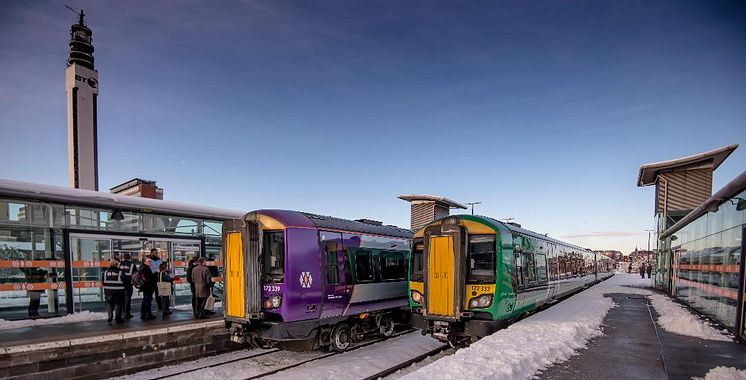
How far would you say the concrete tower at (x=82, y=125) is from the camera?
1230 inches

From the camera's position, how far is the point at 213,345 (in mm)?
9750

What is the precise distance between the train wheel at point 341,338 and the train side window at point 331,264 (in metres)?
1.26

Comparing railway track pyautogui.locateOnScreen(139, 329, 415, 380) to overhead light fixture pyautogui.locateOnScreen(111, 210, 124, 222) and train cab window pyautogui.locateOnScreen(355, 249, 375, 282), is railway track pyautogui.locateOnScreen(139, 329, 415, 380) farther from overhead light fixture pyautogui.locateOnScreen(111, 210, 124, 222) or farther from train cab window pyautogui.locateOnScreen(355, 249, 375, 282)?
overhead light fixture pyautogui.locateOnScreen(111, 210, 124, 222)

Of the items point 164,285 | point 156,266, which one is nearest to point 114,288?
point 164,285

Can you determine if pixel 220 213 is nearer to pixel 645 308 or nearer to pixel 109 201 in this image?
pixel 109 201

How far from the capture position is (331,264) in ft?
30.2

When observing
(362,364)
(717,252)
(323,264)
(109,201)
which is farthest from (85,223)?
(717,252)

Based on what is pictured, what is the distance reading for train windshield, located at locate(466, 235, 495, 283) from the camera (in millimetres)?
8766

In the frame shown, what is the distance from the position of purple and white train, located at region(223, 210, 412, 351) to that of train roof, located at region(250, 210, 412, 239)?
2cm

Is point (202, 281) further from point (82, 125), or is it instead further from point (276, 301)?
point (82, 125)

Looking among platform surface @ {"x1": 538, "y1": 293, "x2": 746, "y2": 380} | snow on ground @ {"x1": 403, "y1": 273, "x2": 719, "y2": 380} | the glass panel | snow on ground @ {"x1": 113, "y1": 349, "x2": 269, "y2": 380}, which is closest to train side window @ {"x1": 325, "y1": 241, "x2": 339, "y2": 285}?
snow on ground @ {"x1": 113, "y1": 349, "x2": 269, "y2": 380}

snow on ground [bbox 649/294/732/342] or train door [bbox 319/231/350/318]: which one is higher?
train door [bbox 319/231/350/318]

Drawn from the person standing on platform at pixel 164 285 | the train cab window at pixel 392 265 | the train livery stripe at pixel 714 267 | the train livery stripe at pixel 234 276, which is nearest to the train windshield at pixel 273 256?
the train livery stripe at pixel 234 276

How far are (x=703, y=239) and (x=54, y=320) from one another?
762 inches
